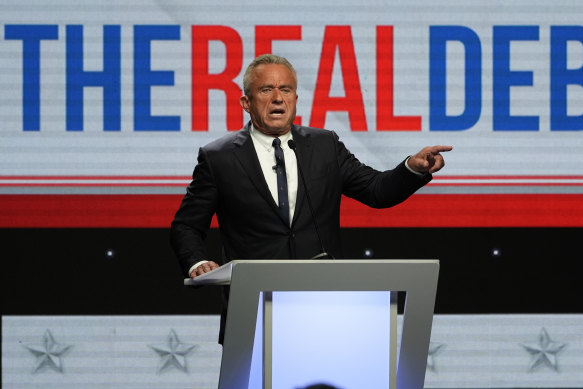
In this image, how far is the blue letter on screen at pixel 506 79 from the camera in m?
3.72

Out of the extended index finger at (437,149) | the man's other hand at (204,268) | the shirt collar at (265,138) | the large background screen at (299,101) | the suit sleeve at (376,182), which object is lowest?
the man's other hand at (204,268)

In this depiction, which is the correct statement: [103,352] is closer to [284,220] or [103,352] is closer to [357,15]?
[284,220]

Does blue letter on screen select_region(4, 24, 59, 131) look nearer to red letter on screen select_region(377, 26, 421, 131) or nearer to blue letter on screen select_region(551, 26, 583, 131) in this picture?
red letter on screen select_region(377, 26, 421, 131)

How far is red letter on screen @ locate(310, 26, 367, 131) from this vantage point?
12.1 ft

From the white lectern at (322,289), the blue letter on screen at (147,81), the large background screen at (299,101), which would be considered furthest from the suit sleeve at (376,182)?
the blue letter on screen at (147,81)

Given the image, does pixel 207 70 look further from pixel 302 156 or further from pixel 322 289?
pixel 322 289

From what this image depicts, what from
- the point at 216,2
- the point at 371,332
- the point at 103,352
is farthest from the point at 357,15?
the point at 371,332

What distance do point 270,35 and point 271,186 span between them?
1.20 metres

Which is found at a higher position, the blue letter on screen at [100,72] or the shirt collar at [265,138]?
the blue letter on screen at [100,72]

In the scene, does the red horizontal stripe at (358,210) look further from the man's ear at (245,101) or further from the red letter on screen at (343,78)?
the man's ear at (245,101)

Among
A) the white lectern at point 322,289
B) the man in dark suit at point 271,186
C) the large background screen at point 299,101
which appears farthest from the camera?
the large background screen at point 299,101

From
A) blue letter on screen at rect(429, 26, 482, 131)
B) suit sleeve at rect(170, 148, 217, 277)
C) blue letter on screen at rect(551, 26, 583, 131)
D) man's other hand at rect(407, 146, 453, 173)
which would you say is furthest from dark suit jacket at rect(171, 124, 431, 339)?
blue letter on screen at rect(551, 26, 583, 131)

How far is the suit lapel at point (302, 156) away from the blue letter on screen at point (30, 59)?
141 cm

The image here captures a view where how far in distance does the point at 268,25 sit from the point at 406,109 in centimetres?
66
